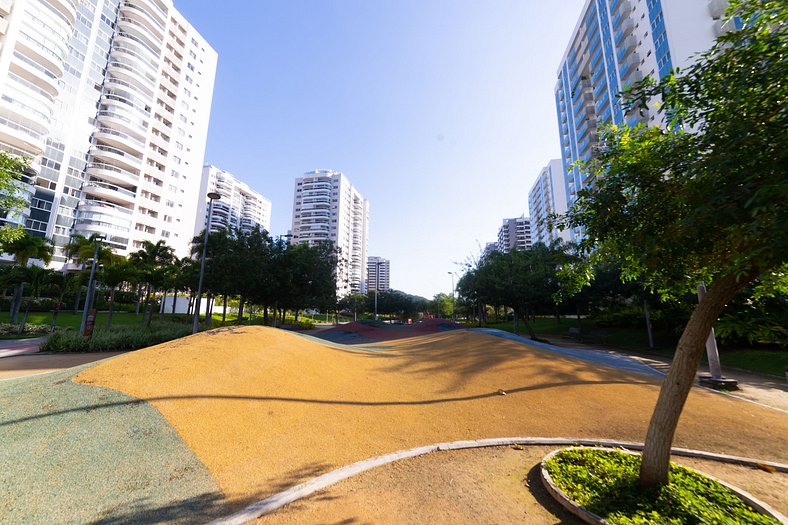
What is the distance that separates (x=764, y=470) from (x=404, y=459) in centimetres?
575

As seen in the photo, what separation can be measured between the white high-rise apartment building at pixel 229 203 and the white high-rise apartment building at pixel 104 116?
117 ft

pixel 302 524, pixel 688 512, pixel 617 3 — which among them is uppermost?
pixel 617 3

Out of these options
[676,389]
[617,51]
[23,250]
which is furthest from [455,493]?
[617,51]

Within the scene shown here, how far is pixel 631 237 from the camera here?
172 inches

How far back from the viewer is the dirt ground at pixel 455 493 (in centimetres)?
379

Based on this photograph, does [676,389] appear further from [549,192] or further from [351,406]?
[549,192]

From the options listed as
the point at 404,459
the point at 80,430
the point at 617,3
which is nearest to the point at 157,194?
the point at 80,430

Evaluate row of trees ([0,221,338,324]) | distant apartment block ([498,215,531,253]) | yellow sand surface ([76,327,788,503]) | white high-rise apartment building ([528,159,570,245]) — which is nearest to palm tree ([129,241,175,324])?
row of trees ([0,221,338,324])

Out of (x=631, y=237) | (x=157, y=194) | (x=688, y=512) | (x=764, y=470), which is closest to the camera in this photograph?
(x=688, y=512)

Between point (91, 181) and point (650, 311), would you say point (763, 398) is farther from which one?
point (91, 181)

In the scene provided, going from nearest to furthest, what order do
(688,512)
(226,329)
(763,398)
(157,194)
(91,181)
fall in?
(688,512) < (763,398) < (226,329) < (91,181) < (157,194)

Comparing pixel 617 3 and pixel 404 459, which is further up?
pixel 617 3

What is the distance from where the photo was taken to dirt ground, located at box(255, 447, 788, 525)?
3787 millimetres

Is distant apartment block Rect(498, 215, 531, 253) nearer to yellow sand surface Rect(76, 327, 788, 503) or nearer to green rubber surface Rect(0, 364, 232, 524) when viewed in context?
yellow sand surface Rect(76, 327, 788, 503)
